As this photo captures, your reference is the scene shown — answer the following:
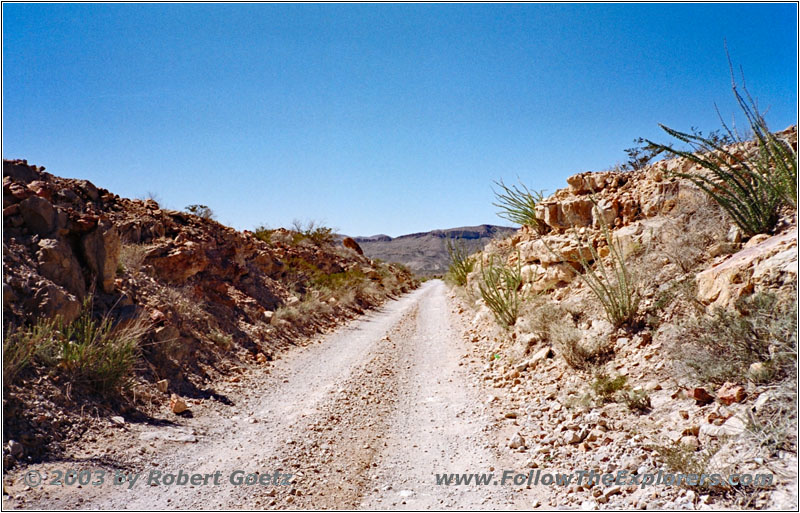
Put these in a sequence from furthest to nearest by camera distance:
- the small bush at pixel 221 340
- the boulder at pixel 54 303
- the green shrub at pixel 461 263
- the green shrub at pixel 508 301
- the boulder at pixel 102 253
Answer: the green shrub at pixel 461 263 → the green shrub at pixel 508 301 → the small bush at pixel 221 340 → the boulder at pixel 102 253 → the boulder at pixel 54 303

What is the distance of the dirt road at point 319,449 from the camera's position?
3479mm

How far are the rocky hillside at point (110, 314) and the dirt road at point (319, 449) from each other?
55 cm

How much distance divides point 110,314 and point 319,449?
4.00 meters

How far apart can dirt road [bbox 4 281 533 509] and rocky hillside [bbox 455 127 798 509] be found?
1.92 ft


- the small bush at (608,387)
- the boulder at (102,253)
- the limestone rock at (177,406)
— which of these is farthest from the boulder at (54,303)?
the small bush at (608,387)

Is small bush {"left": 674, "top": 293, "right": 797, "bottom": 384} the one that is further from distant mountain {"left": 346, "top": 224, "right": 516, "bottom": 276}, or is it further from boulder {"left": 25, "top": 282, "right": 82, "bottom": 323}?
distant mountain {"left": 346, "top": 224, "right": 516, "bottom": 276}

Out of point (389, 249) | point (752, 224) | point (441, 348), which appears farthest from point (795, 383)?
point (389, 249)

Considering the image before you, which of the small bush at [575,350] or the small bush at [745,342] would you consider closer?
the small bush at [745,342]

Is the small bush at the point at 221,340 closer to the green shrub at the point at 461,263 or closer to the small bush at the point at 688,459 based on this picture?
the small bush at the point at 688,459

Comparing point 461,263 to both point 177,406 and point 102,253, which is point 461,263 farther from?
point 177,406

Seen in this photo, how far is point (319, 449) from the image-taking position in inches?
173

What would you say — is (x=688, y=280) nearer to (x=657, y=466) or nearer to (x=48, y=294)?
(x=657, y=466)

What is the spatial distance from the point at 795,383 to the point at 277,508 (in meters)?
3.92

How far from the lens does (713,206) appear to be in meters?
6.70
